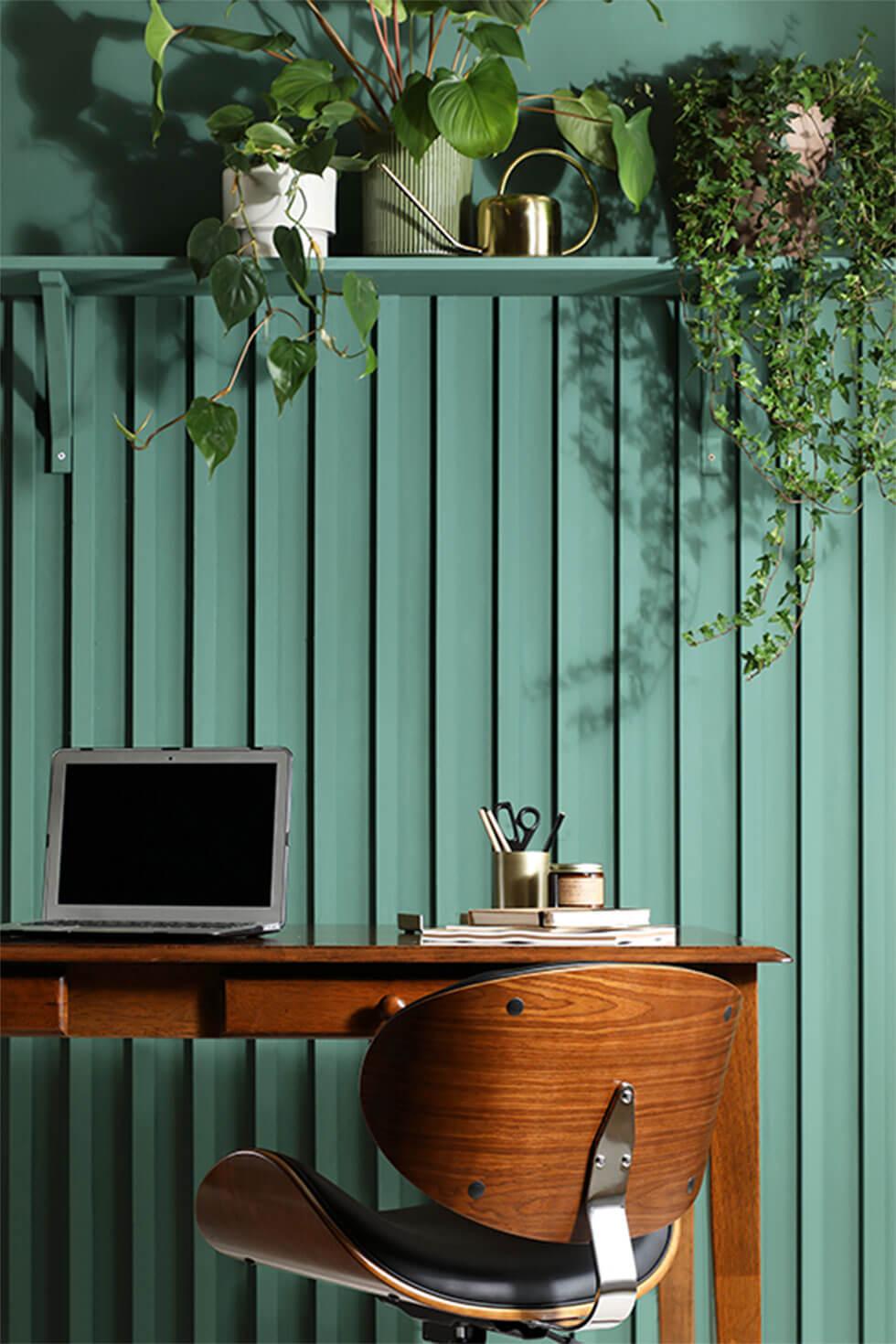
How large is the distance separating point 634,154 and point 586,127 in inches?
5.1

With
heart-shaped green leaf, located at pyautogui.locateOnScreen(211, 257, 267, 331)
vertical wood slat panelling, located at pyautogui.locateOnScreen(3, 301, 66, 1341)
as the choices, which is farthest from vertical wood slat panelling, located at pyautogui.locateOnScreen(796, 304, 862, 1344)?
vertical wood slat panelling, located at pyautogui.locateOnScreen(3, 301, 66, 1341)

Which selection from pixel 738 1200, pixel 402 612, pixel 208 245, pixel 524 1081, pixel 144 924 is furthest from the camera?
pixel 402 612

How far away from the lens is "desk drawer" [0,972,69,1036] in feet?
5.75

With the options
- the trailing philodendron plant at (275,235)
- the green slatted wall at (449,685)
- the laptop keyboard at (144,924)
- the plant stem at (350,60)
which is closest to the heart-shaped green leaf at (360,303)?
the trailing philodendron plant at (275,235)

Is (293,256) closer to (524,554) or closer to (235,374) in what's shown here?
(235,374)

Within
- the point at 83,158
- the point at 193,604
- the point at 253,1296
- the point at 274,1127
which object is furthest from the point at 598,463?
the point at 253,1296

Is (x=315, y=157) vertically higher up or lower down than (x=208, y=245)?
higher up

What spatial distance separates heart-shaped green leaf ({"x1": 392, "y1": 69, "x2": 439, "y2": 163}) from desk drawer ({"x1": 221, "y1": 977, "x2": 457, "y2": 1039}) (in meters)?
1.28

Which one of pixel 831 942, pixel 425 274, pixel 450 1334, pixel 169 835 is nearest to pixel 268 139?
pixel 425 274

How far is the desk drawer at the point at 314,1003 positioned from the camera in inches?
68.1

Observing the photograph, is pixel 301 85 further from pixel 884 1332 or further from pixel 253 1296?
pixel 884 1332

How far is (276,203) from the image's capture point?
2.28 meters

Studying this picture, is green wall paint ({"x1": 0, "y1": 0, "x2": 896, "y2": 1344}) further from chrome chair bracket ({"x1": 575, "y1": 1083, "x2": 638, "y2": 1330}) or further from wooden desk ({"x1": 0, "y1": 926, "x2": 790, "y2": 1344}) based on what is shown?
chrome chair bracket ({"x1": 575, "y1": 1083, "x2": 638, "y2": 1330})

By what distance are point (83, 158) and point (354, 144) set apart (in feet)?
1.57
